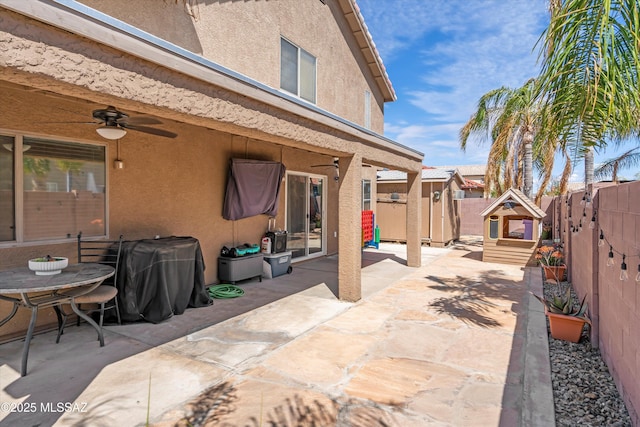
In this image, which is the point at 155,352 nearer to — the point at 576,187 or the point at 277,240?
the point at 277,240

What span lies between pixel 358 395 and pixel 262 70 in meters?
7.66

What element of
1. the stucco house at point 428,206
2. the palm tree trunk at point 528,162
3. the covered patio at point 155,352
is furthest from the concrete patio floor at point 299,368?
the stucco house at point 428,206

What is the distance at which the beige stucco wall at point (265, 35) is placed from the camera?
645 centimetres

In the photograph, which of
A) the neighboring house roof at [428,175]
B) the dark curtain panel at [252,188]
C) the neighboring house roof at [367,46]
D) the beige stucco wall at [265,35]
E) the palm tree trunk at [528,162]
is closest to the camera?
the beige stucco wall at [265,35]

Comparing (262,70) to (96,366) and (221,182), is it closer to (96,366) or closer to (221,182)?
(221,182)

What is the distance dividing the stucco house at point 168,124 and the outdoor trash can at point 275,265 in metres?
0.76

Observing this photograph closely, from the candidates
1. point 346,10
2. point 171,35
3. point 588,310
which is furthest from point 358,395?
point 346,10

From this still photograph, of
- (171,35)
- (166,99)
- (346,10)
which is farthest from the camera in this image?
(346,10)

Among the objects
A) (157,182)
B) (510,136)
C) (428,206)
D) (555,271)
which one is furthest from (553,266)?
(157,182)

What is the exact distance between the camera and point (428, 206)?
15.2 meters

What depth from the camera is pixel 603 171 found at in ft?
57.1

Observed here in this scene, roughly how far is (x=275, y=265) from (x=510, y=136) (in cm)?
1003

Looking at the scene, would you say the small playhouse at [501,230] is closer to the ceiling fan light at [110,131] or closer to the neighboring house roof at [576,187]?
the neighboring house roof at [576,187]

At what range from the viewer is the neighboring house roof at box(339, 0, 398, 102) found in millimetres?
12195
